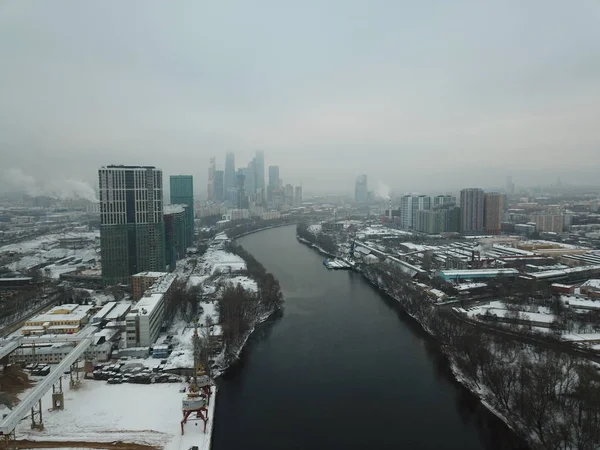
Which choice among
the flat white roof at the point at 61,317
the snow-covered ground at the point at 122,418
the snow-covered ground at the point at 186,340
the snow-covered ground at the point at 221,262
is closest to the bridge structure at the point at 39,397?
the snow-covered ground at the point at 122,418

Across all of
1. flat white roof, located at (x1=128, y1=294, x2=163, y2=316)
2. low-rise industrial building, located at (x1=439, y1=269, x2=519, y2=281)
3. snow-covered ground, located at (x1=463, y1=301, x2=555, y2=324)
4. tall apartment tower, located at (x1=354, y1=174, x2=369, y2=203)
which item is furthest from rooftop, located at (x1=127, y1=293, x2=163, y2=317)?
tall apartment tower, located at (x1=354, y1=174, x2=369, y2=203)

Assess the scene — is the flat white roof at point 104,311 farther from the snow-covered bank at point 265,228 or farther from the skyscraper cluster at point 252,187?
the skyscraper cluster at point 252,187

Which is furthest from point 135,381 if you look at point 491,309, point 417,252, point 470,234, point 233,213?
point 233,213

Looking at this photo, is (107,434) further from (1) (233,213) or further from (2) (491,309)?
(1) (233,213)

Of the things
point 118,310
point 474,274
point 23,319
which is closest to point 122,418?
point 118,310

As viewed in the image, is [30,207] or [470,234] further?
[30,207]

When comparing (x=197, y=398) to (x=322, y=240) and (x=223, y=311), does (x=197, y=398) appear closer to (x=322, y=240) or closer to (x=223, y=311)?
(x=223, y=311)

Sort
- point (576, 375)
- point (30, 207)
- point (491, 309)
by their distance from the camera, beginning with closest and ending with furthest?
point (576, 375), point (491, 309), point (30, 207)
